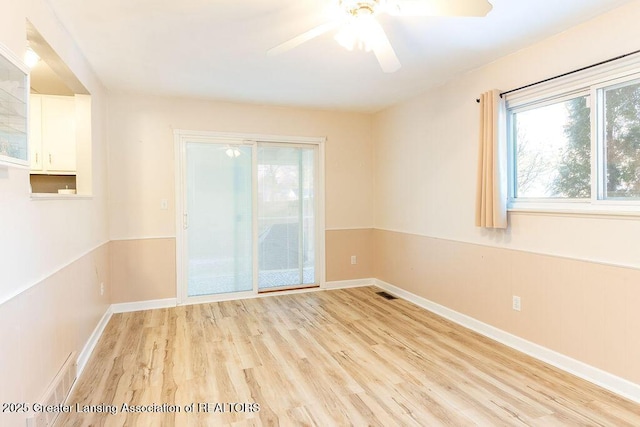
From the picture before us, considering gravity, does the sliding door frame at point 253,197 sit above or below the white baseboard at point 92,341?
above

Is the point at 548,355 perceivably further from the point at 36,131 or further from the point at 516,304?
the point at 36,131

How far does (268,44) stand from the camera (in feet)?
8.86

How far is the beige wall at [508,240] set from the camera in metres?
2.24

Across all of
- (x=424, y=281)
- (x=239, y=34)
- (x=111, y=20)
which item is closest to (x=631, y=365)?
(x=424, y=281)

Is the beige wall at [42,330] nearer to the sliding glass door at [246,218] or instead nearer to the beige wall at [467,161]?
the sliding glass door at [246,218]

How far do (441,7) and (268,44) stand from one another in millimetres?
1394

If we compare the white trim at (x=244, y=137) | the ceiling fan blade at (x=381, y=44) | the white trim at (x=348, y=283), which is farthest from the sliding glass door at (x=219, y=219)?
the ceiling fan blade at (x=381, y=44)

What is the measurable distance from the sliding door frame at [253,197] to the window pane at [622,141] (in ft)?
10.1

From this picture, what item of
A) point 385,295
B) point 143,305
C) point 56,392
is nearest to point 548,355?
point 385,295

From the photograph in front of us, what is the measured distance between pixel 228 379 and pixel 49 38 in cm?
244

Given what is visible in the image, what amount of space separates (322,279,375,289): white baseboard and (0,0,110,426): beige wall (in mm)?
2765

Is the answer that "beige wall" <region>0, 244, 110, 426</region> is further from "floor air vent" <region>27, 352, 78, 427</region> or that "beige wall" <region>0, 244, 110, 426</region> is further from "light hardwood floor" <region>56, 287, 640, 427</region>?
"light hardwood floor" <region>56, 287, 640, 427</region>

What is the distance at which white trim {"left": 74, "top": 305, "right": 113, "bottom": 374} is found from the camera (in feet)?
8.59

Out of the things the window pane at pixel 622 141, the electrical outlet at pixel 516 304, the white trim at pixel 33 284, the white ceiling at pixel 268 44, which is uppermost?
the white ceiling at pixel 268 44
